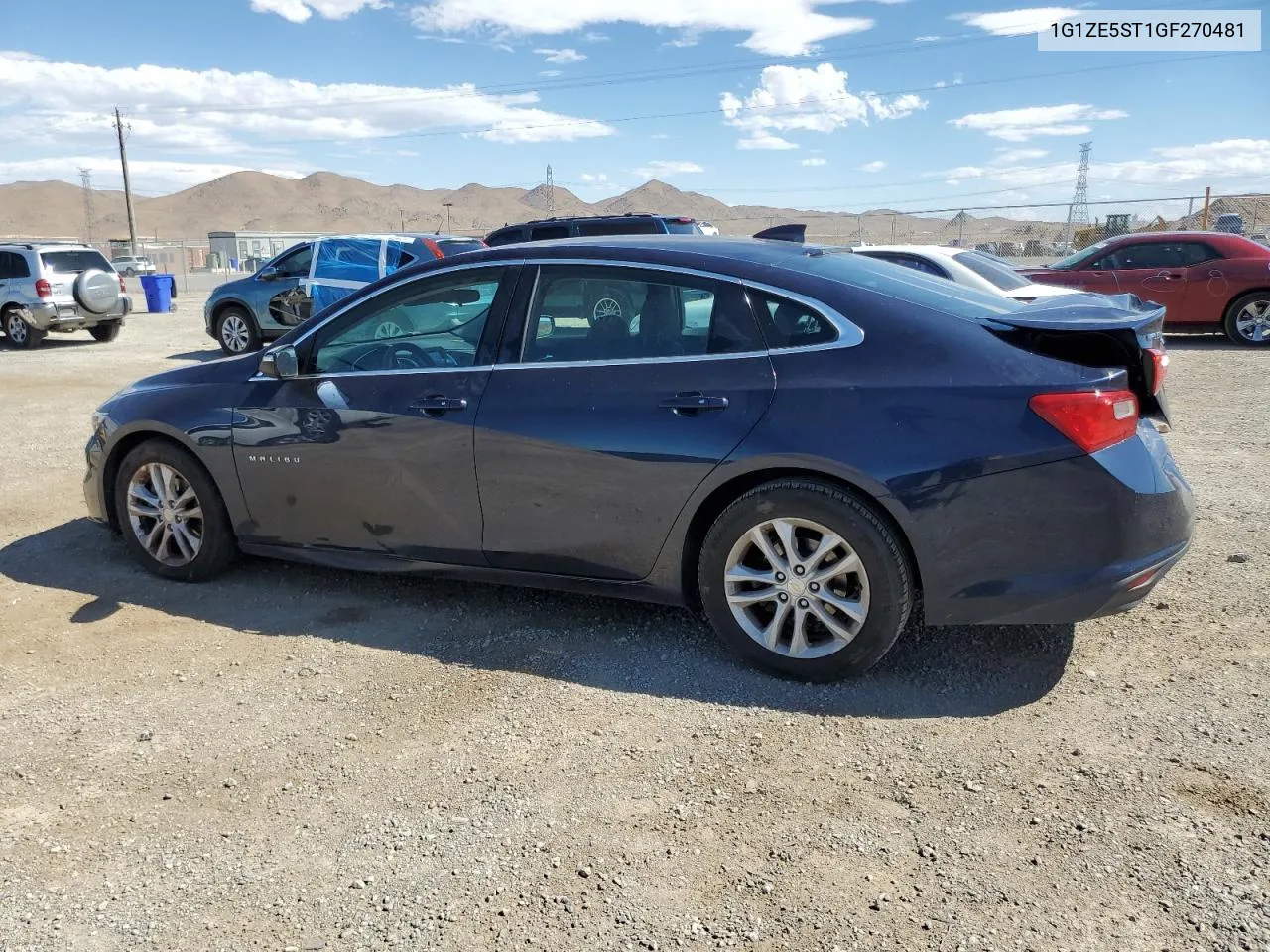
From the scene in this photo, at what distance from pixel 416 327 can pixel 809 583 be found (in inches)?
82.7

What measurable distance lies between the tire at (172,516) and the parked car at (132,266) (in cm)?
4134

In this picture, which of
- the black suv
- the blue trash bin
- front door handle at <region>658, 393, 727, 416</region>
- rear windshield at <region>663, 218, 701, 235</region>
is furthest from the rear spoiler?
the blue trash bin

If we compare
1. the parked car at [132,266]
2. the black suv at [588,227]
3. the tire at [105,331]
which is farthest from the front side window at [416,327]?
the parked car at [132,266]

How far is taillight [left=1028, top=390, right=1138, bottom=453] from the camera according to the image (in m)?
3.41

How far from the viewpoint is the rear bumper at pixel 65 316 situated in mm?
16500

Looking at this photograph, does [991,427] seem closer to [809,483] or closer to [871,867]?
[809,483]

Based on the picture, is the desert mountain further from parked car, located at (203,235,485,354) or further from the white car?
the white car

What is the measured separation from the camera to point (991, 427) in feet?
11.3

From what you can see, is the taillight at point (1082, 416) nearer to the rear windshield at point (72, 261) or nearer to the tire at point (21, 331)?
the tire at point (21, 331)

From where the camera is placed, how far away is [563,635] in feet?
14.3

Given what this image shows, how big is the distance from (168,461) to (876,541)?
11.2 feet

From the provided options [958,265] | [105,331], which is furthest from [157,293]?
[958,265]

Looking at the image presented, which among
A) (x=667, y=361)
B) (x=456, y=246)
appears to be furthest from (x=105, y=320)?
(x=667, y=361)

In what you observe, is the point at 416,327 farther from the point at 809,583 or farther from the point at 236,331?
the point at 236,331
